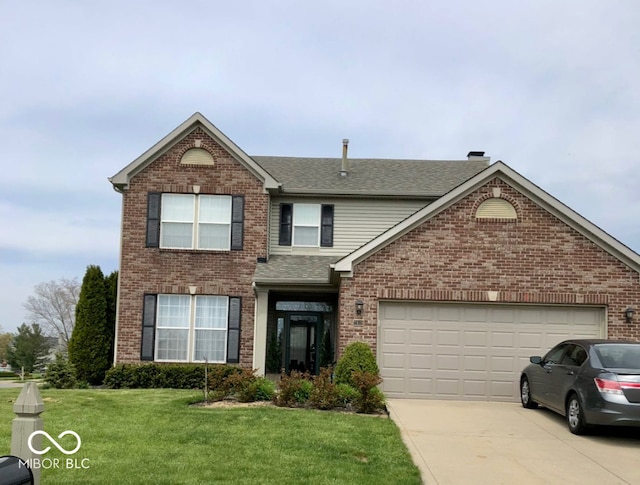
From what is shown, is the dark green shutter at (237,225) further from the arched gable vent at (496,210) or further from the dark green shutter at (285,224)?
the arched gable vent at (496,210)

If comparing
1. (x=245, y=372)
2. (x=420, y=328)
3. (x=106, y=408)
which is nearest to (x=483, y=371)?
(x=420, y=328)

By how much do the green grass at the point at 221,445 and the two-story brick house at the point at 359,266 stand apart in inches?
151

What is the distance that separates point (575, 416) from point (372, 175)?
42.9 ft

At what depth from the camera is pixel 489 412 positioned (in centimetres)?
1230

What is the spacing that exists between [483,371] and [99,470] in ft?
30.3

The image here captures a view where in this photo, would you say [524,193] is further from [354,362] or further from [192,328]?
[192,328]

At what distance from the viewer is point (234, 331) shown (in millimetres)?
18547

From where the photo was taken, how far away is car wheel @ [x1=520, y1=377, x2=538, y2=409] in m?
12.8

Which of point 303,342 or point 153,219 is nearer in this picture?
point 153,219

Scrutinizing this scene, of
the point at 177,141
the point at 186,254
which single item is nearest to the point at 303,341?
the point at 186,254

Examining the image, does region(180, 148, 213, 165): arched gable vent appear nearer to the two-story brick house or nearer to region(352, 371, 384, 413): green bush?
the two-story brick house

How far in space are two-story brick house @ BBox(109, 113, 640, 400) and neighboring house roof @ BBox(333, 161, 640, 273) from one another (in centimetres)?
3

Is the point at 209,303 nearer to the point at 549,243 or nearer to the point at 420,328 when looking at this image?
the point at 420,328

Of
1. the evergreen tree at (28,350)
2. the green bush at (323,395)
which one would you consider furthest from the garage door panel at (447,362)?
the evergreen tree at (28,350)
